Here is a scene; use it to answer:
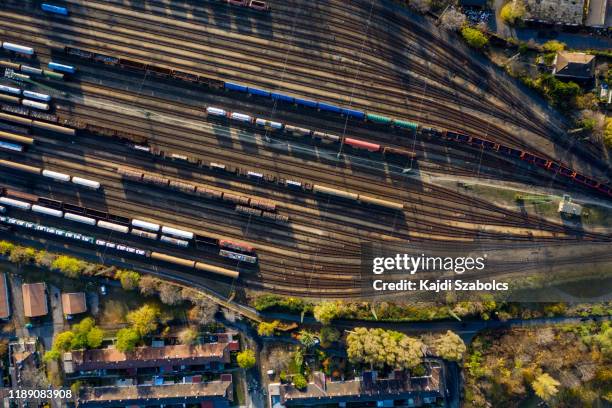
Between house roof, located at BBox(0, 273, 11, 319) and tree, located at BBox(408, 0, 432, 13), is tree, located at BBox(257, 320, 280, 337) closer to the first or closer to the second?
house roof, located at BBox(0, 273, 11, 319)

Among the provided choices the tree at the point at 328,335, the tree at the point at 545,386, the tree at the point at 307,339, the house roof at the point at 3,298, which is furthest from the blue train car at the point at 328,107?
the house roof at the point at 3,298

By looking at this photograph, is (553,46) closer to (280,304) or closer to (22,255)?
(280,304)

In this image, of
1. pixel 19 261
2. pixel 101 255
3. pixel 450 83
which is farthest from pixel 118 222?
pixel 450 83

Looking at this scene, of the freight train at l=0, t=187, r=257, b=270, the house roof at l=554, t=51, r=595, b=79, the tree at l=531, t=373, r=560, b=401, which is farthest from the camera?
the freight train at l=0, t=187, r=257, b=270

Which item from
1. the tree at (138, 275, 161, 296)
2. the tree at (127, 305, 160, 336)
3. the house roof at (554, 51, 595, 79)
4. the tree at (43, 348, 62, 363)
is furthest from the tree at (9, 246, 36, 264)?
the house roof at (554, 51, 595, 79)

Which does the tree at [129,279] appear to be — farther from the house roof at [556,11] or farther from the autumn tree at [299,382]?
the house roof at [556,11]

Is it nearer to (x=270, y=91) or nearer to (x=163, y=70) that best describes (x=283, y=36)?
(x=270, y=91)

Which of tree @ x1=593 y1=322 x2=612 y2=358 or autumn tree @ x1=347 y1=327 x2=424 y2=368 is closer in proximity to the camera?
autumn tree @ x1=347 y1=327 x2=424 y2=368
